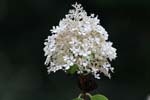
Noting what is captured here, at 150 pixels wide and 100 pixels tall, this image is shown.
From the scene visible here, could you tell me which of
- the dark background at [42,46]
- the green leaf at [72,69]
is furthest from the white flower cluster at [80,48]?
the dark background at [42,46]

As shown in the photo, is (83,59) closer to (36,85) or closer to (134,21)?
(36,85)

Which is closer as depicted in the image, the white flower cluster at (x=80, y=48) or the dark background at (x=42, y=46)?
the white flower cluster at (x=80, y=48)

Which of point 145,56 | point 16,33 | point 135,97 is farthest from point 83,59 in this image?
point 16,33

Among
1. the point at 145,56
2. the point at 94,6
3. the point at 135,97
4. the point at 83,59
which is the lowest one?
the point at 83,59

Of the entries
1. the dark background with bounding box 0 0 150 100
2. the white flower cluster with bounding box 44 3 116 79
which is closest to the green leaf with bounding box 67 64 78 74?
the white flower cluster with bounding box 44 3 116 79

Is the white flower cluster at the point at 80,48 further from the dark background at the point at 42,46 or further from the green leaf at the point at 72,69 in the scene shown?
the dark background at the point at 42,46

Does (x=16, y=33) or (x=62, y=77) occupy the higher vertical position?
(x=16, y=33)
